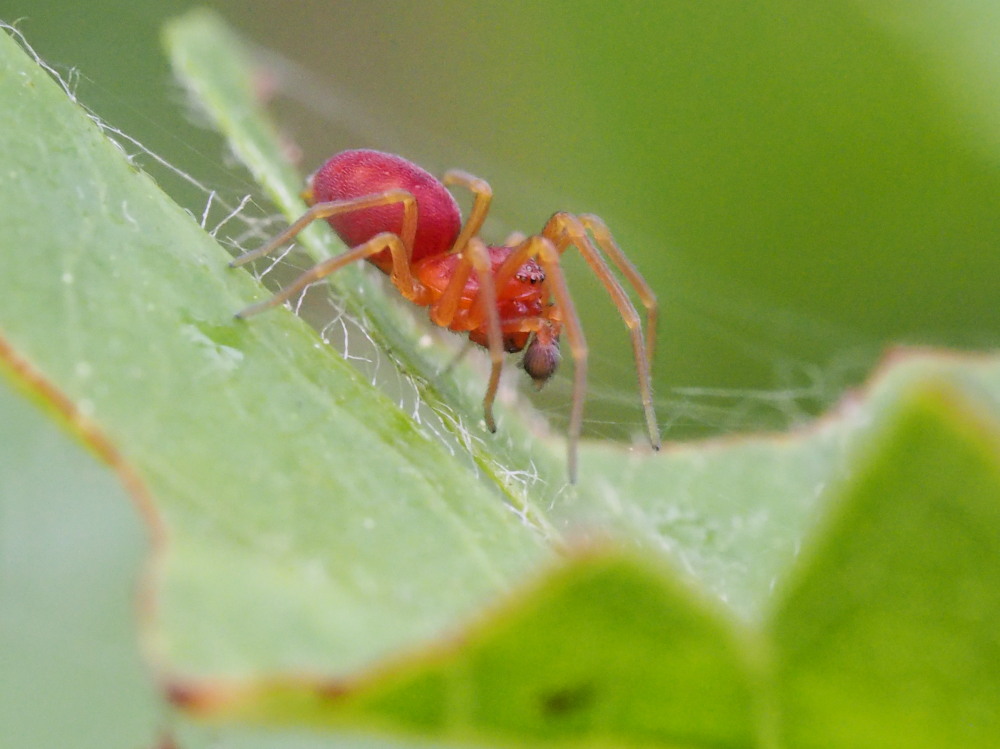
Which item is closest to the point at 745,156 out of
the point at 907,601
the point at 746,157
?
the point at 746,157

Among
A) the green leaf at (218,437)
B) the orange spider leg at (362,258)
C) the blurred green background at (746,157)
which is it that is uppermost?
the blurred green background at (746,157)

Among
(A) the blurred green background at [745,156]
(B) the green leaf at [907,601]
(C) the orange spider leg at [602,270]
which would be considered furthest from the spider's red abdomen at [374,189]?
(B) the green leaf at [907,601]

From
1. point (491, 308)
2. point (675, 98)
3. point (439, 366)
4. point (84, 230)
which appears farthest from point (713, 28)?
point (84, 230)

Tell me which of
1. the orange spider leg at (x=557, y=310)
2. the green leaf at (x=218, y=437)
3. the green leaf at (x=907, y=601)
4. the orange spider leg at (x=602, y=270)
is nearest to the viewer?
the green leaf at (x=907, y=601)

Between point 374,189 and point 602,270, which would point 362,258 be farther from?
point 602,270

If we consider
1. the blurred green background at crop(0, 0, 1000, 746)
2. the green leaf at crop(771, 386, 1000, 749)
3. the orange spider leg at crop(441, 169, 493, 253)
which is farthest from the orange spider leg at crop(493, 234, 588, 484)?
the green leaf at crop(771, 386, 1000, 749)

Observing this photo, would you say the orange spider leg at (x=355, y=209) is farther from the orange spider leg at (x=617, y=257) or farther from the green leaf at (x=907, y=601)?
the green leaf at (x=907, y=601)

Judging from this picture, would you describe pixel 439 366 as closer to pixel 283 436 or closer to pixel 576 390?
pixel 576 390
